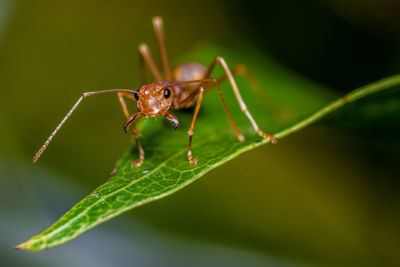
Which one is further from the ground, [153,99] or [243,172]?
[243,172]

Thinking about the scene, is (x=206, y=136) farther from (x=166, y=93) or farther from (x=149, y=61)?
(x=149, y=61)

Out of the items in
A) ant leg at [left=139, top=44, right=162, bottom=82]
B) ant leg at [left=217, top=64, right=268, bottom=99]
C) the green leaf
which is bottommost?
the green leaf

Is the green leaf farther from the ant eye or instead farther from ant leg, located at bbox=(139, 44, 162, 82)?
ant leg, located at bbox=(139, 44, 162, 82)

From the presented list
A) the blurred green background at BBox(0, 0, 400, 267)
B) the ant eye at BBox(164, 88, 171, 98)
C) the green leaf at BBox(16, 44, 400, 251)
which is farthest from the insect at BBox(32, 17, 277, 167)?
the blurred green background at BBox(0, 0, 400, 267)

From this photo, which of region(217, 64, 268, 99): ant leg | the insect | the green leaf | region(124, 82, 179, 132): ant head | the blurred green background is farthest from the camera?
region(217, 64, 268, 99): ant leg

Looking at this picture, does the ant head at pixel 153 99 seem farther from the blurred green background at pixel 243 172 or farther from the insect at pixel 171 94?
the blurred green background at pixel 243 172

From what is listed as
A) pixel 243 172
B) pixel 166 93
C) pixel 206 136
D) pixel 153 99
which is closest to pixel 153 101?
pixel 153 99
